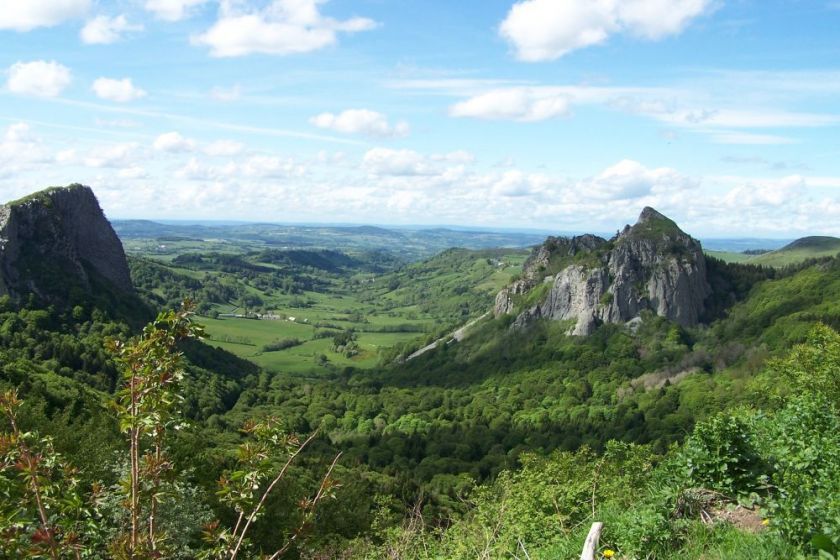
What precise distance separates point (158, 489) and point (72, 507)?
1.15 meters

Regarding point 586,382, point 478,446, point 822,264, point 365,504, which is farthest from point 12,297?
point 822,264

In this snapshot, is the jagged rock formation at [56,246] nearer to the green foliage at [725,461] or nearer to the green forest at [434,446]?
the green forest at [434,446]

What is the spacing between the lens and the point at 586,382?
564 feet

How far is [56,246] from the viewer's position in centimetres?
16800

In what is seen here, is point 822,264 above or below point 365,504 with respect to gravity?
above

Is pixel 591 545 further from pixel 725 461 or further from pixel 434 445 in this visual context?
pixel 434 445

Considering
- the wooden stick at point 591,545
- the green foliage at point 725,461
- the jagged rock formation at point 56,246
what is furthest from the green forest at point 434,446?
the jagged rock formation at point 56,246

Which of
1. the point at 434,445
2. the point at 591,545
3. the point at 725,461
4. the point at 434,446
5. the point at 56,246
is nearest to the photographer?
the point at 591,545

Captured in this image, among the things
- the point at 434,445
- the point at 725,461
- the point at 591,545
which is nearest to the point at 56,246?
the point at 434,445

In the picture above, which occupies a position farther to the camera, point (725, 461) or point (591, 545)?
point (725, 461)

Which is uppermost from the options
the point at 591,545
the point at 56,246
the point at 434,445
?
the point at 56,246

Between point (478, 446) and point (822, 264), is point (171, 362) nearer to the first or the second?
point (478, 446)

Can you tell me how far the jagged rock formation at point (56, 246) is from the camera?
15288cm

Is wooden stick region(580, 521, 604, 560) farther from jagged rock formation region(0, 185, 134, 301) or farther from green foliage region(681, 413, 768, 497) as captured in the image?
jagged rock formation region(0, 185, 134, 301)
